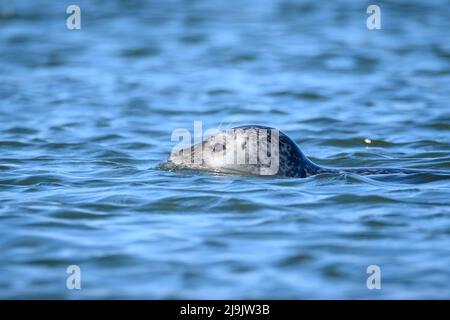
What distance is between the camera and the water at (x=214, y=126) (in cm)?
610

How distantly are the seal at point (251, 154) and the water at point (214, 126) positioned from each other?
4.7 inches

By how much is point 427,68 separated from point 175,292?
10.7 metres

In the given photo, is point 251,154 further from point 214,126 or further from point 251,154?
point 214,126

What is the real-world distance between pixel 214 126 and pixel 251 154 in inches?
142

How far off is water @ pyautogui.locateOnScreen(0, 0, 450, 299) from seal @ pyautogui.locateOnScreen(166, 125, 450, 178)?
12 cm

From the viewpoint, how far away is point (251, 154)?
27.0ft

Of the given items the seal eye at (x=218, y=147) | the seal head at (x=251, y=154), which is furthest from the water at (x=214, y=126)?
the seal eye at (x=218, y=147)

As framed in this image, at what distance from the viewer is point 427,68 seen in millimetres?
15531

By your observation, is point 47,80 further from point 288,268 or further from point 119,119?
point 288,268

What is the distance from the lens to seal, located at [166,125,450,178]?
8195 mm

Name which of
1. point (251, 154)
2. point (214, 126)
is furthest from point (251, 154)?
point (214, 126)

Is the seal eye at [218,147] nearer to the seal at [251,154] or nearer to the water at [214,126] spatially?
the seal at [251,154]

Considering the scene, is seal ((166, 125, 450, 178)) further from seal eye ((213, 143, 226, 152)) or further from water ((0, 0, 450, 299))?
water ((0, 0, 450, 299))

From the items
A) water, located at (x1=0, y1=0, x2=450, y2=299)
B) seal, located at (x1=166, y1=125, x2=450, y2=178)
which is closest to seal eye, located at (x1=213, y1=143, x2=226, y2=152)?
seal, located at (x1=166, y1=125, x2=450, y2=178)
